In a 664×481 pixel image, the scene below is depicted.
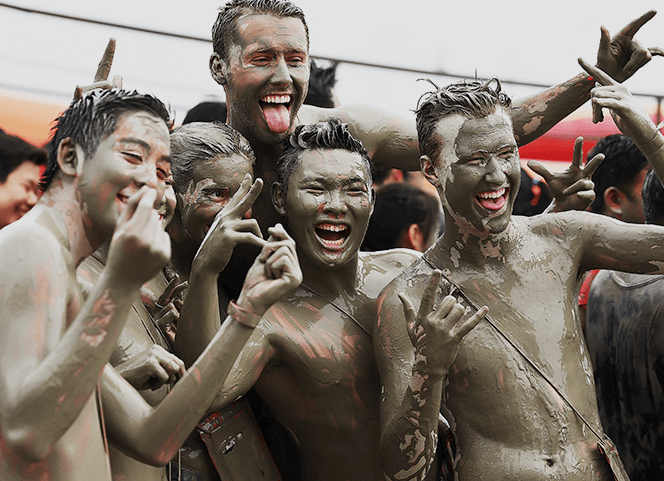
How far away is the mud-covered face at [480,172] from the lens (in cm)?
305

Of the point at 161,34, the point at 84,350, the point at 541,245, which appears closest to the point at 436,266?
the point at 541,245

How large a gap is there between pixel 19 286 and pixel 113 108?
21.5 inches

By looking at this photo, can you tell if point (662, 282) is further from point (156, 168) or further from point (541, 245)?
point (156, 168)

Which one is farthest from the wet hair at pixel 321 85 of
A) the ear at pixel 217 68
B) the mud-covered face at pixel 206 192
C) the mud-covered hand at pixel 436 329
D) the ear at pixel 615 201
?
the mud-covered hand at pixel 436 329

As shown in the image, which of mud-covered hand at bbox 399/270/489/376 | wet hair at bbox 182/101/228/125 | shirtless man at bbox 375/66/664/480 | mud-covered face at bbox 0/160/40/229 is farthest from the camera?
wet hair at bbox 182/101/228/125

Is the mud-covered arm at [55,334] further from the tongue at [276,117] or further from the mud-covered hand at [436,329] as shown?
the tongue at [276,117]

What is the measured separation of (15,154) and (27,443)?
3.63m

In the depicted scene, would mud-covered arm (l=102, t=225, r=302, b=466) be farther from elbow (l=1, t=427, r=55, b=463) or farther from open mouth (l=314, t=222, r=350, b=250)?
open mouth (l=314, t=222, r=350, b=250)

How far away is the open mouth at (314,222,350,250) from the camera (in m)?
3.27

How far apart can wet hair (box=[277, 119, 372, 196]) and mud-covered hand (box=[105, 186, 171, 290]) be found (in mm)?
1489

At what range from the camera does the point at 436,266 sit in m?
3.20

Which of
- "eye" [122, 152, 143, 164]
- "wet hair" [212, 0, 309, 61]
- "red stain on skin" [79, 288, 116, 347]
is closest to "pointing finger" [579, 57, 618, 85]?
"wet hair" [212, 0, 309, 61]

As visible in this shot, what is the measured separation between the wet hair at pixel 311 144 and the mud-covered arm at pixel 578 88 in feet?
2.87

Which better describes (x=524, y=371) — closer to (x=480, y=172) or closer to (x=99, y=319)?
(x=480, y=172)
